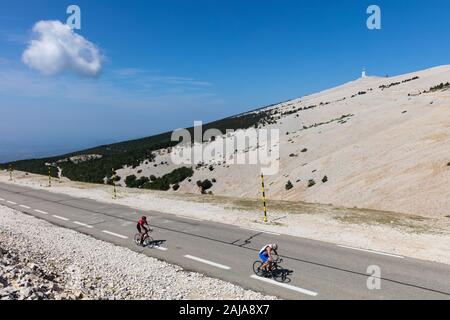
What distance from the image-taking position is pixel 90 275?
35.9 ft

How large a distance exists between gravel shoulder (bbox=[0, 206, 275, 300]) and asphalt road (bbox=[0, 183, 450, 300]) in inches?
25.0

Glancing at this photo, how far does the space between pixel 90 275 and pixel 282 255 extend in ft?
22.7

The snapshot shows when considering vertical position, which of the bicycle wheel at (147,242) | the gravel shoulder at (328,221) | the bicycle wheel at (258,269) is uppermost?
the gravel shoulder at (328,221)

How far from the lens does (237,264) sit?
11945mm

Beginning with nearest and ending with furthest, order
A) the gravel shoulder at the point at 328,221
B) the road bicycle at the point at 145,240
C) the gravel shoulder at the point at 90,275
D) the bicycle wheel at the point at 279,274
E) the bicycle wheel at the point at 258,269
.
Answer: the gravel shoulder at the point at 90,275 < the bicycle wheel at the point at 279,274 < the bicycle wheel at the point at 258,269 < the gravel shoulder at the point at 328,221 < the road bicycle at the point at 145,240

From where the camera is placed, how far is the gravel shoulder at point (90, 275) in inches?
354

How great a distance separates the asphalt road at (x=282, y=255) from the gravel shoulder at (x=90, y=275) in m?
0.64

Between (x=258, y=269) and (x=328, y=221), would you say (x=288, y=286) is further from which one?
(x=328, y=221)

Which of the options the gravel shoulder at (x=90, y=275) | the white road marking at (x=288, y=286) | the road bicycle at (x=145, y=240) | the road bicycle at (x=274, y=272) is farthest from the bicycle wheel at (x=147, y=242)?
the white road marking at (x=288, y=286)

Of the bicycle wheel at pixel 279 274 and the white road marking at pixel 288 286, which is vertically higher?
the bicycle wheel at pixel 279 274

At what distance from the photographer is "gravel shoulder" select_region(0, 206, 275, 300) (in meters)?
8.98

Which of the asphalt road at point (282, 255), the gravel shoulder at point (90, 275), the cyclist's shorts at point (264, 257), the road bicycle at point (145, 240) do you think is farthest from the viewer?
the road bicycle at point (145, 240)

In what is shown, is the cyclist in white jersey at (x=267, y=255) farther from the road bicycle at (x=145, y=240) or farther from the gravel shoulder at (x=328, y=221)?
the road bicycle at (x=145, y=240)
